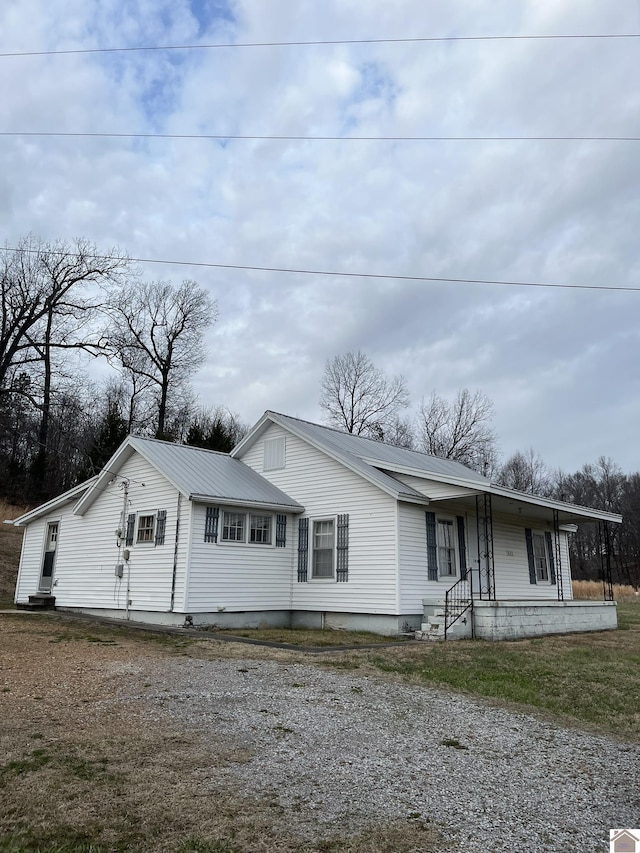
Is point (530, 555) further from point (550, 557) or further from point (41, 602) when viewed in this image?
point (41, 602)

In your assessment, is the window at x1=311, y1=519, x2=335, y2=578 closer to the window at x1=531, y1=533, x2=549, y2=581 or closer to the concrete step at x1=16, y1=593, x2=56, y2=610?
the window at x1=531, y1=533, x2=549, y2=581

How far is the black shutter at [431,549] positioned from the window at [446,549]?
0.32 metres

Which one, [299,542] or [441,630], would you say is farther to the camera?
[299,542]

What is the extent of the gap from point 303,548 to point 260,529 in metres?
1.27

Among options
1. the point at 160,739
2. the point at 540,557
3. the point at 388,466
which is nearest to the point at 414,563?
the point at 388,466

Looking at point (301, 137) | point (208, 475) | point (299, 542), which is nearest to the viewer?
point (301, 137)

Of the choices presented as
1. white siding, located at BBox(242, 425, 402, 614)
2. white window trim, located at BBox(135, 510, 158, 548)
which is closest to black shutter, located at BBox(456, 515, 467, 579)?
white siding, located at BBox(242, 425, 402, 614)

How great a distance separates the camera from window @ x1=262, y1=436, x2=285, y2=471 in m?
17.9

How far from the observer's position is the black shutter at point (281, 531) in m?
16.6

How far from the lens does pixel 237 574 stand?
15.4 m

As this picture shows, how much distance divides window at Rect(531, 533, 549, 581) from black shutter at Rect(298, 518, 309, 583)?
7.70 meters

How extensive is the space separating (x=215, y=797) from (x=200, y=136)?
11034 millimetres

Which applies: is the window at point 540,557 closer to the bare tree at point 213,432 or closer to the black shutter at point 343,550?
the black shutter at point 343,550

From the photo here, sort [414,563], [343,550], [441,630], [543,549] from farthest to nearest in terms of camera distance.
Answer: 1. [543,549]
2. [343,550]
3. [414,563]
4. [441,630]
